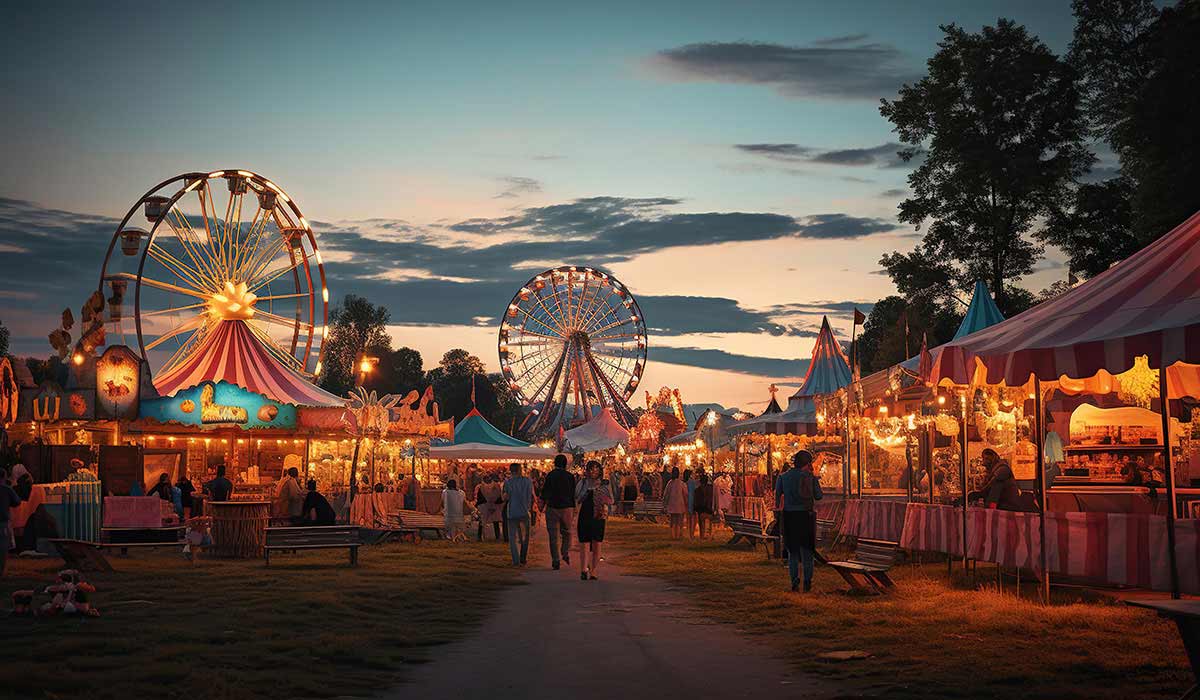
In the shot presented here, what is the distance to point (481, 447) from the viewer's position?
41031mm

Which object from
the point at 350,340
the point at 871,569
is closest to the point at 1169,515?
the point at 871,569

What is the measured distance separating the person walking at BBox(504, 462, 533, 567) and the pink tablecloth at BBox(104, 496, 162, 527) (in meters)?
6.97

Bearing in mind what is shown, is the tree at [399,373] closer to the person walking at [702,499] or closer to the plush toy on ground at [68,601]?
the person walking at [702,499]

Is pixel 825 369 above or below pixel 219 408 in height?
above

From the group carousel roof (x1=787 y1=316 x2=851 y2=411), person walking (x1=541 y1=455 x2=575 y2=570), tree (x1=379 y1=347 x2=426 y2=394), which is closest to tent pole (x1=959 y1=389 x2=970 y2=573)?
person walking (x1=541 y1=455 x2=575 y2=570)

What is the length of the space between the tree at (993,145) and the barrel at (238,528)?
93.6 feet

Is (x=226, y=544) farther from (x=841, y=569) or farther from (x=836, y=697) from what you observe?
(x=836, y=697)

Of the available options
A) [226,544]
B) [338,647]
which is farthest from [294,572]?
[338,647]

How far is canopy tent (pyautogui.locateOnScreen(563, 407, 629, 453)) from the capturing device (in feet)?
189

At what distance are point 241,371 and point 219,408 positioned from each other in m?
2.16

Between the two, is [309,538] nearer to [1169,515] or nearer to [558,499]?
[558,499]

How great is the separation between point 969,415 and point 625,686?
9180 mm

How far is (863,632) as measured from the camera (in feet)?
36.7

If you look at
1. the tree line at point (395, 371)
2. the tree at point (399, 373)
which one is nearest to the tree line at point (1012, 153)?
the tree line at point (395, 371)
